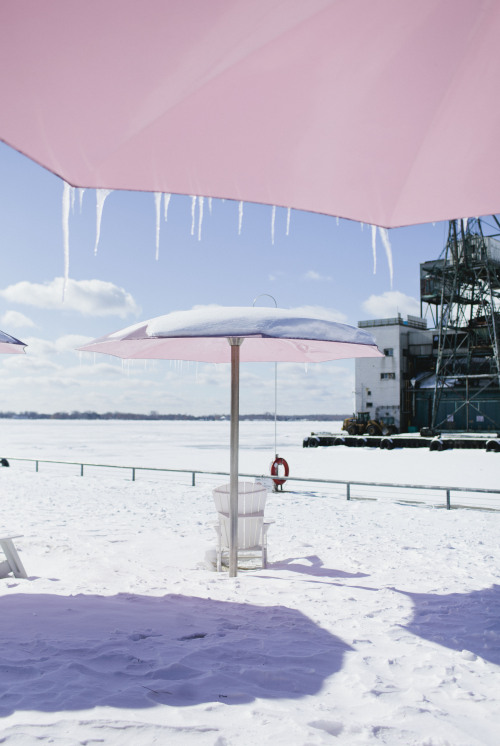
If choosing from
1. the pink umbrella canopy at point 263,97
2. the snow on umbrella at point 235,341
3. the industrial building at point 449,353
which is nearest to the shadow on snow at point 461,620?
the snow on umbrella at point 235,341

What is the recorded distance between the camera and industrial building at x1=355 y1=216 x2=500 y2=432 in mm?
36094

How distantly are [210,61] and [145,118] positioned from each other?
0.50 m

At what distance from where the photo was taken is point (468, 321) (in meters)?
38.4

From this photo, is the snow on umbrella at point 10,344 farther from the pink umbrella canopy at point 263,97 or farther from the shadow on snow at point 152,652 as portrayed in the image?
the pink umbrella canopy at point 263,97

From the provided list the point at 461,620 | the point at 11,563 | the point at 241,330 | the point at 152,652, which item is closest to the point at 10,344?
the point at 11,563

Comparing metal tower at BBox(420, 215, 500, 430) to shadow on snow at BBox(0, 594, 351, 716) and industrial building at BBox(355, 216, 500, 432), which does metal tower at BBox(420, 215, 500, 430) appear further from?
shadow on snow at BBox(0, 594, 351, 716)

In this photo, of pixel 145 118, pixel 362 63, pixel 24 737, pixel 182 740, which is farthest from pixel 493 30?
pixel 24 737

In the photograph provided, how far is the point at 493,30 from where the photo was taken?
2.85 meters

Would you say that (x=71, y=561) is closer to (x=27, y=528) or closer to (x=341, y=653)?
(x=27, y=528)

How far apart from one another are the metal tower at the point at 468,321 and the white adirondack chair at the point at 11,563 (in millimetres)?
31786

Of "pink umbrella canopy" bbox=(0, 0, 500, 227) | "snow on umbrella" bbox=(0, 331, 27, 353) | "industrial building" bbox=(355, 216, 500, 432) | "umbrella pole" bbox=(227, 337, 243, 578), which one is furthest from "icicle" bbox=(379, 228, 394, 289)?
"industrial building" bbox=(355, 216, 500, 432)

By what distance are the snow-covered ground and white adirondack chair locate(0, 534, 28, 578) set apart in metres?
0.20

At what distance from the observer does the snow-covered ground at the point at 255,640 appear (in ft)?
9.01

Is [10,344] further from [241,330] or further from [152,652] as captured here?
[152,652]
